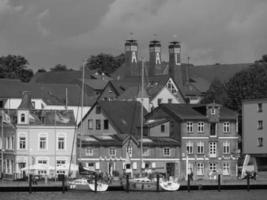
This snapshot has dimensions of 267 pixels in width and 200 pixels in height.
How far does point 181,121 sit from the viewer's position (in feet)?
426

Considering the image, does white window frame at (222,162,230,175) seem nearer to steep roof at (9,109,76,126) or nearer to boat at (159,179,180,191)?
steep roof at (9,109,76,126)

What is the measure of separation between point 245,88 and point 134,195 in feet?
188

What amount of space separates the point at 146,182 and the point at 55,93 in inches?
2847

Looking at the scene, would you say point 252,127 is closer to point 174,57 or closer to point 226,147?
point 226,147

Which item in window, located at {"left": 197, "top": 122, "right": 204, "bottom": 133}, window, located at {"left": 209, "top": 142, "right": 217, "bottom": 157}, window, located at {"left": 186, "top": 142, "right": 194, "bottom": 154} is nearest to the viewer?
window, located at {"left": 186, "top": 142, "right": 194, "bottom": 154}

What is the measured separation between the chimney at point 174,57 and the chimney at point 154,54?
12.3ft

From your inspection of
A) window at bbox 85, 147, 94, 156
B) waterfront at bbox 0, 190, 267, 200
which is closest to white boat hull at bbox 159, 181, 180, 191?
waterfront at bbox 0, 190, 267, 200

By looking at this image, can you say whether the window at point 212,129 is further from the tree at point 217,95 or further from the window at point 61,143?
the tree at point 217,95

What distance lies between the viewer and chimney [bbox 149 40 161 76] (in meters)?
198

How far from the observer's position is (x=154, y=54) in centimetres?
19850

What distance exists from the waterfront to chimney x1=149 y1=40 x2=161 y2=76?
94213 millimetres

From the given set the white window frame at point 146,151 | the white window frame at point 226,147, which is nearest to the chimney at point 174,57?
the white window frame at point 226,147

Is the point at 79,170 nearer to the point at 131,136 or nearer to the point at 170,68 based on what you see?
the point at 131,136

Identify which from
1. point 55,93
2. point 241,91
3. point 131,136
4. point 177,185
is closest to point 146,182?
point 177,185
